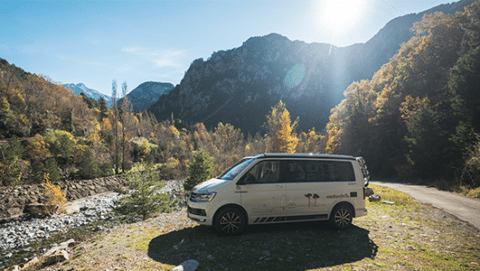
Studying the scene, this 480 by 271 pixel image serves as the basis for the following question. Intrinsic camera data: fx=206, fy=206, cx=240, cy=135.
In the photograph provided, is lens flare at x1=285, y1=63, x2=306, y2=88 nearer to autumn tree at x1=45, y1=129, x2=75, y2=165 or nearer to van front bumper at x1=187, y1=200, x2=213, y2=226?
autumn tree at x1=45, y1=129, x2=75, y2=165

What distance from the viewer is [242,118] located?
159 metres

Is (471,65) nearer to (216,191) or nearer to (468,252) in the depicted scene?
(468,252)

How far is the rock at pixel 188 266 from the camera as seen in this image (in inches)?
163

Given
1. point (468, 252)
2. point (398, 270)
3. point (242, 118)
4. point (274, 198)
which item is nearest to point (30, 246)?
point (274, 198)

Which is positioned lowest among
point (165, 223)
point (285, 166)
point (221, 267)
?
point (165, 223)

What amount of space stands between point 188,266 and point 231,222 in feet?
5.57

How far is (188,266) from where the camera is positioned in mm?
4254

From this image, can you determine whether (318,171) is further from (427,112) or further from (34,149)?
(34,149)

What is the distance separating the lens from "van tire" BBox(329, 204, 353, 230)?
20.9 ft

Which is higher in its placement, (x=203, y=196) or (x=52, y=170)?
(x=203, y=196)

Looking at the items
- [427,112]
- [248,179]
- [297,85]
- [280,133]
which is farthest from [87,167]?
[297,85]

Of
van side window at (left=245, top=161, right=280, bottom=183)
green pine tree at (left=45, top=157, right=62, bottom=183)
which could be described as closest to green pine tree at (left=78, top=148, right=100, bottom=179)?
green pine tree at (left=45, top=157, right=62, bottom=183)

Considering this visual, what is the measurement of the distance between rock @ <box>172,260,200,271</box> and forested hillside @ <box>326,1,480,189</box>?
59.8ft

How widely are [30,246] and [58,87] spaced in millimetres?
47183
